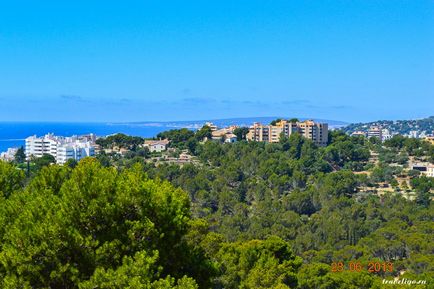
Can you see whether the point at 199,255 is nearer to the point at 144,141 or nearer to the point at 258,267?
the point at 258,267

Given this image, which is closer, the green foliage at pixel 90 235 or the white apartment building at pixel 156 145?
the green foliage at pixel 90 235

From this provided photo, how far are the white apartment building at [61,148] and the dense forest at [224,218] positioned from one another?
3.17 m

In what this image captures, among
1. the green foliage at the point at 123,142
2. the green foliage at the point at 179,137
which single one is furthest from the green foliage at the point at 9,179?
the green foliage at the point at 179,137

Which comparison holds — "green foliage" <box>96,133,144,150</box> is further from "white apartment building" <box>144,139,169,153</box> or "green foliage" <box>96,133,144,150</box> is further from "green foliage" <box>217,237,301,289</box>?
"green foliage" <box>217,237,301,289</box>

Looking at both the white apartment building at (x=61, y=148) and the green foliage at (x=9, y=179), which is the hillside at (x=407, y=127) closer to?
the white apartment building at (x=61, y=148)

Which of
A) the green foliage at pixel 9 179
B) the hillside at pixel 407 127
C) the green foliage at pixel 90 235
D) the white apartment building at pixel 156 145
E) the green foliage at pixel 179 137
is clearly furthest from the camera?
the hillside at pixel 407 127

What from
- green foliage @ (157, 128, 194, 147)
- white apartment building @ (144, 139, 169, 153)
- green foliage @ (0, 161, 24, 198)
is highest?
green foliage @ (0, 161, 24, 198)

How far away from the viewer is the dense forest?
20.0 ft

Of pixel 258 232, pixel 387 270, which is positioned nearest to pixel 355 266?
pixel 387 270

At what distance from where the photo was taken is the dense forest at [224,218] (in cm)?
608

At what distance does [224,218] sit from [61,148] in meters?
33.0

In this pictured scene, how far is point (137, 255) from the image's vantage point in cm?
590

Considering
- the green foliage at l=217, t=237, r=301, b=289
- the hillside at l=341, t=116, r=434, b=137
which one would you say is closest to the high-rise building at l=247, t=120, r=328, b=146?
the green foliage at l=217, t=237, r=301, b=289

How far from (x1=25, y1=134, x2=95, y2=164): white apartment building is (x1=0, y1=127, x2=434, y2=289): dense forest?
10.4 feet
